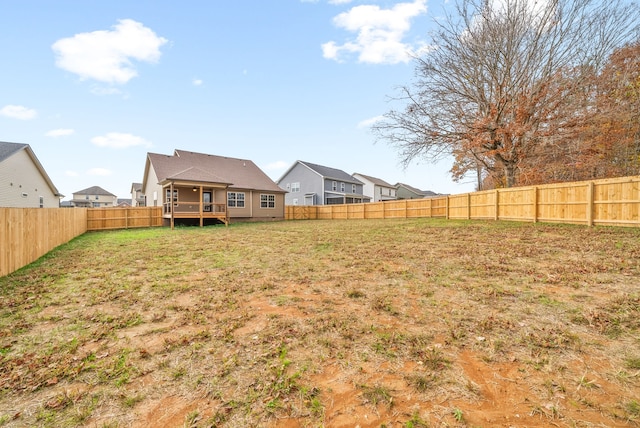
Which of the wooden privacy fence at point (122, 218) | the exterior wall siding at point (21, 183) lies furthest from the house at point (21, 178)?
the wooden privacy fence at point (122, 218)

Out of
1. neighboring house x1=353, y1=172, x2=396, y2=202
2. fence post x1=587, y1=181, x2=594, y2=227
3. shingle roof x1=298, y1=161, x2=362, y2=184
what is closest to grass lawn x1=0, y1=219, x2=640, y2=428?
fence post x1=587, y1=181, x2=594, y2=227

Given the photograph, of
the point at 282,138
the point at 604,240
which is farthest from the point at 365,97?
the point at 604,240

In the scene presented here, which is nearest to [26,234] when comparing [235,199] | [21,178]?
[235,199]

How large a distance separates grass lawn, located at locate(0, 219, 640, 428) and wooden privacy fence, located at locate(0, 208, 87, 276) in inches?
27.9

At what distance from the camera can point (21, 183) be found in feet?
56.0

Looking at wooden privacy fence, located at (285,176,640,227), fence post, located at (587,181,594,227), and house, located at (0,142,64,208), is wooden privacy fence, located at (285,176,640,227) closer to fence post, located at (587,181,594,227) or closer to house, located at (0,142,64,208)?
Answer: fence post, located at (587,181,594,227)

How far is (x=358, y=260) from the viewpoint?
227 inches

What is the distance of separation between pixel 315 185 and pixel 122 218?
1889 cm

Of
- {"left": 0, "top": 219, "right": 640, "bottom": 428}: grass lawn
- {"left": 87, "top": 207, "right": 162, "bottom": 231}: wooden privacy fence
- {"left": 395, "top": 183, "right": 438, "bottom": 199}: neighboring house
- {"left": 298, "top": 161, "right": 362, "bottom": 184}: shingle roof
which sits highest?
{"left": 298, "top": 161, "right": 362, "bottom": 184}: shingle roof

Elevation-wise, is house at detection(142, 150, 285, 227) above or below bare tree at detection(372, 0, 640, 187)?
below

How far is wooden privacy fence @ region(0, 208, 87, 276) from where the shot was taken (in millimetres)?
4898

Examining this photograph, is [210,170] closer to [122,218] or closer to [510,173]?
[122,218]

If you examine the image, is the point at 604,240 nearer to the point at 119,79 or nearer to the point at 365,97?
the point at 365,97

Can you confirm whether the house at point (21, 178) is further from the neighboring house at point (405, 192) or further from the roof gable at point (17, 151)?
the neighboring house at point (405, 192)
